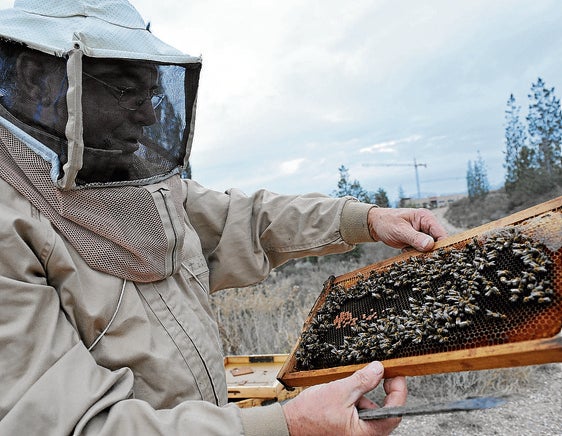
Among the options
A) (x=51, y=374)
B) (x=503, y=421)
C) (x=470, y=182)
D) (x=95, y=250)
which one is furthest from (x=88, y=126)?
(x=470, y=182)

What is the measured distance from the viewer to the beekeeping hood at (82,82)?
84.0 inches

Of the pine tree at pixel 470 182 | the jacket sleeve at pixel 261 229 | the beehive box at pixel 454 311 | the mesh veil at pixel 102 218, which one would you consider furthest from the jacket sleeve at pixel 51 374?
the pine tree at pixel 470 182

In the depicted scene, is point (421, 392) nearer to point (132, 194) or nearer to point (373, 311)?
point (373, 311)

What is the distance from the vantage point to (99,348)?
6.99 feet

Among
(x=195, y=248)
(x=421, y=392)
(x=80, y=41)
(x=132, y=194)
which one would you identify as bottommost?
(x=421, y=392)

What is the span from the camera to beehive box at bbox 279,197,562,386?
2.08 meters

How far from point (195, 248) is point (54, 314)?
3.68ft

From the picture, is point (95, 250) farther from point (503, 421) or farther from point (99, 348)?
point (503, 421)

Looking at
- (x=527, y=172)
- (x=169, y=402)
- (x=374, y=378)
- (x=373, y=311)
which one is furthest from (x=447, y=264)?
(x=527, y=172)

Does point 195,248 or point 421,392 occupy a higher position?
point 195,248

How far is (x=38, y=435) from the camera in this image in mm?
1724

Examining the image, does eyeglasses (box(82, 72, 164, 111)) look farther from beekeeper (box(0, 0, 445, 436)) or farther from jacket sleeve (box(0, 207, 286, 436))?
jacket sleeve (box(0, 207, 286, 436))

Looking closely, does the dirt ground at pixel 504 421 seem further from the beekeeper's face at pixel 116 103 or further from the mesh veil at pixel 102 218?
the beekeeper's face at pixel 116 103

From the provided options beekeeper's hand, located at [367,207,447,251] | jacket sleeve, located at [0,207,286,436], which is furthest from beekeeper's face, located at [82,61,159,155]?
beekeeper's hand, located at [367,207,447,251]
